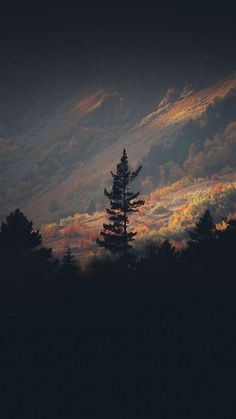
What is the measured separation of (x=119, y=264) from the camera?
36.1 metres

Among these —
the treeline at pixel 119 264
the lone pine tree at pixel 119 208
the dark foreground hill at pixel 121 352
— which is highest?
the lone pine tree at pixel 119 208

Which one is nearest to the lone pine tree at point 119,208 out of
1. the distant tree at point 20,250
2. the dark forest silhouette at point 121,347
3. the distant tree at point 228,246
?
the distant tree at point 20,250

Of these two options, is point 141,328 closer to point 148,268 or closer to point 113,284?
point 113,284

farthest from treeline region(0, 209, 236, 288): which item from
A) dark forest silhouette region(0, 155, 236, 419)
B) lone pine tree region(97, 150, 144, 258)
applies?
lone pine tree region(97, 150, 144, 258)

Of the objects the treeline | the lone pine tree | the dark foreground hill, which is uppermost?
the lone pine tree

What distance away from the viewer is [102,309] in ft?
75.9

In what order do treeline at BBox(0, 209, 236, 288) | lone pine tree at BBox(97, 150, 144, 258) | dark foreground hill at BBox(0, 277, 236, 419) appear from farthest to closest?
lone pine tree at BBox(97, 150, 144, 258) → treeline at BBox(0, 209, 236, 288) → dark foreground hill at BBox(0, 277, 236, 419)

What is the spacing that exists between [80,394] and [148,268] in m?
11.8

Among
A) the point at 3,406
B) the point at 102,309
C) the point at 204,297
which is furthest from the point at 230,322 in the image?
the point at 3,406

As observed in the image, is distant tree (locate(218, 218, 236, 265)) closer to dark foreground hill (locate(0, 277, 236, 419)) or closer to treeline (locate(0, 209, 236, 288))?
treeline (locate(0, 209, 236, 288))

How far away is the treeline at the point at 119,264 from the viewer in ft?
89.2

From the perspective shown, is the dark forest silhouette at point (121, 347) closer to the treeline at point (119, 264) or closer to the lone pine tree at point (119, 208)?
the treeline at point (119, 264)

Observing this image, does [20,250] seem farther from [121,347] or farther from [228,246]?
[121,347]

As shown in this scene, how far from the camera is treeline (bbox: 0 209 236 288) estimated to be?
27188 mm
